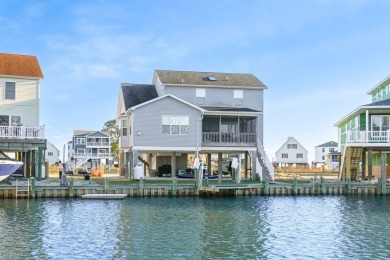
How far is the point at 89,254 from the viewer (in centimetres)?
1978

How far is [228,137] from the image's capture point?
49.1m

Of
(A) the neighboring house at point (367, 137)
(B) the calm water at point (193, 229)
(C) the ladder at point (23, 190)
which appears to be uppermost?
(A) the neighboring house at point (367, 137)

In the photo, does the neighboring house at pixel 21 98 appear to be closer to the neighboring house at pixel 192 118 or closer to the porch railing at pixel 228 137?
the neighboring house at pixel 192 118

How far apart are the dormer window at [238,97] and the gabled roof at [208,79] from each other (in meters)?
0.73

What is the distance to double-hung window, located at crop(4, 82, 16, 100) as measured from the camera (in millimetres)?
45156

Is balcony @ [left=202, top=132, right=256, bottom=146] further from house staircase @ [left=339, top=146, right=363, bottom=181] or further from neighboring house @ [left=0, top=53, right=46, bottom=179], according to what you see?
neighboring house @ [left=0, top=53, right=46, bottom=179]

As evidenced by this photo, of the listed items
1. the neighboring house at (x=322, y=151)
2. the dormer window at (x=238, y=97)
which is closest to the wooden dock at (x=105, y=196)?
the dormer window at (x=238, y=97)

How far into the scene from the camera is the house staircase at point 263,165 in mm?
47625

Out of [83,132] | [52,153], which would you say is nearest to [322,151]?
[83,132]

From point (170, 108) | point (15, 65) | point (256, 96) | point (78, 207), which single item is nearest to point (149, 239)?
point (78, 207)

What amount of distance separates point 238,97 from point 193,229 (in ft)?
95.7

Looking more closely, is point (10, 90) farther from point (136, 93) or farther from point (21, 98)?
point (136, 93)

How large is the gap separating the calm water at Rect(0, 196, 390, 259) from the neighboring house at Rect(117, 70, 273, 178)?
433 inches

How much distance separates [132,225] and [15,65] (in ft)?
86.2
